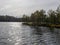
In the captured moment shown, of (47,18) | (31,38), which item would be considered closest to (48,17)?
(47,18)

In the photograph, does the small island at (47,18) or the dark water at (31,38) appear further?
the small island at (47,18)

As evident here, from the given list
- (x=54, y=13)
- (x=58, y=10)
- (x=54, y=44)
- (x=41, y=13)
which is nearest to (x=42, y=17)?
(x=41, y=13)

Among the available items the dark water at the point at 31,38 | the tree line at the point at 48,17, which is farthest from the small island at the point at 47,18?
the dark water at the point at 31,38

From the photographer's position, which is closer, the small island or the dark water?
the dark water

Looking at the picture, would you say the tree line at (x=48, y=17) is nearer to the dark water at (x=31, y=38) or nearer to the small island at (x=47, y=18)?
the small island at (x=47, y=18)

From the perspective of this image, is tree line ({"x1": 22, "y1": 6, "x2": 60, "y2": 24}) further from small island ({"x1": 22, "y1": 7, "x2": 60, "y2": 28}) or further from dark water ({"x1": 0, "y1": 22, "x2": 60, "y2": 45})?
dark water ({"x1": 0, "y1": 22, "x2": 60, "y2": 45})

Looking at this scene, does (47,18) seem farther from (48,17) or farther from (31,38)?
(31,38)

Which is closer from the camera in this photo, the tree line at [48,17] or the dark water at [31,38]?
the dark water at [31,38]

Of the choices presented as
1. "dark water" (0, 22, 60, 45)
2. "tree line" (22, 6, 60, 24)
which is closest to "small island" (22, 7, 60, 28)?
"tree line" (22, 6, 60, 24)

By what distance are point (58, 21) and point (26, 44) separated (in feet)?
334

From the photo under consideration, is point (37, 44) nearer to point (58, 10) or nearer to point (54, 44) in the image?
point (54, 44)

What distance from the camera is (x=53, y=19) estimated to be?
141 meters

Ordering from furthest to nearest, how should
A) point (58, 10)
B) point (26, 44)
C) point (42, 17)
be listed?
point (42, 17)
point (58, 10)
point (26, 44)

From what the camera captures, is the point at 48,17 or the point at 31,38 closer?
Answer: the point at 31,38
